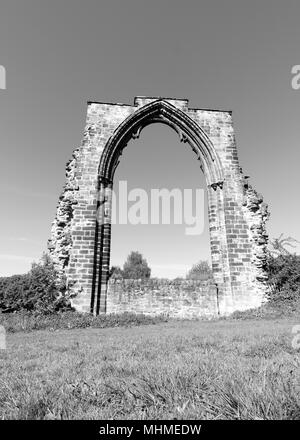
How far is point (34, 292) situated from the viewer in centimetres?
898

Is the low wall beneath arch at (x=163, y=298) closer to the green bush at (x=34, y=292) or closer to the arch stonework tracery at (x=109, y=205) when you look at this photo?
the arch stonework tracery at (x=109, y=205)

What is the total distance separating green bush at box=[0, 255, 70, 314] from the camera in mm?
8773

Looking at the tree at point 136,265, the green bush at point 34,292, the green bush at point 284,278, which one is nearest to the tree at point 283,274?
the green bush at point 284,278

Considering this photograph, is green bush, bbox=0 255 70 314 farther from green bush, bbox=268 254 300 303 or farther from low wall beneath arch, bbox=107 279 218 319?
green bush, bbox=268 254 300 303

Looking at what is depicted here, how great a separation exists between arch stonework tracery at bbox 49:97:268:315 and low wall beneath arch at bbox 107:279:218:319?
0.35m

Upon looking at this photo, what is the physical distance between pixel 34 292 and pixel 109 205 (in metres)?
4.11

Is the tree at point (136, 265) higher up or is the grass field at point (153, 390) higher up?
the tree at point (136, 265)

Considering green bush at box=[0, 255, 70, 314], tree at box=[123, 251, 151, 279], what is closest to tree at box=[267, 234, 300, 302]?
green bush at box=[0, 255, 70, 314]

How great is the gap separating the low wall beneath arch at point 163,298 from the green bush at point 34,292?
1.84 meters

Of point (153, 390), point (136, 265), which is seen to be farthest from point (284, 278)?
point (136, 265)

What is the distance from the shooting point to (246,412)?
1.39 metres

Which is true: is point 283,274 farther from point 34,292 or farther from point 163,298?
point 34,292

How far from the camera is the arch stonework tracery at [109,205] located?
988cm

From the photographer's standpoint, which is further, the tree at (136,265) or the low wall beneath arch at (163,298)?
the tree at (136,265)
